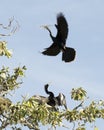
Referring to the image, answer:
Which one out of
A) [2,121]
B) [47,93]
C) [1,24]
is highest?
[1,24]

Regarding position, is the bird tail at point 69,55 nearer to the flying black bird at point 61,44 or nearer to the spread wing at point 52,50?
the flying black bird at point 61,44

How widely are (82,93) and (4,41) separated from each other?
3.02m

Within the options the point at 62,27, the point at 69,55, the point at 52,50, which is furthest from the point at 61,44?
the point at 69,55

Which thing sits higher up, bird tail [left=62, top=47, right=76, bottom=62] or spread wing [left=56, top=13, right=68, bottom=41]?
spread wing [left=56, top=13, right=68, bottom=41]

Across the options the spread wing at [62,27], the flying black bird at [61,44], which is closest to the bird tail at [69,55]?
the flying black bird at [61,44]

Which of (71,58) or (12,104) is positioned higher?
(71,58)

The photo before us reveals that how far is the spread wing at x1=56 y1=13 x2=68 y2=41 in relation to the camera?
2277 cm

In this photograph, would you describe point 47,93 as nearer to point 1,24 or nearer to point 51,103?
point 51,103

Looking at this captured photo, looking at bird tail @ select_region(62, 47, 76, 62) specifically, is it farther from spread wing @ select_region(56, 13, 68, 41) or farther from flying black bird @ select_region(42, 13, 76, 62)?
spread wing @ select_region(56, 13, 68, 41)

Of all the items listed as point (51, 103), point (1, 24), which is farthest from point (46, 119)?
point (51, 103)

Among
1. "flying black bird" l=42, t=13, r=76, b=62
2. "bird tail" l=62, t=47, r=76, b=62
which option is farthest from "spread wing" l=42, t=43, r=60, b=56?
"bird tail" l=62, t=47, r=76, b=62

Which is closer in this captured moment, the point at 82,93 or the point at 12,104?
the point at 12,104

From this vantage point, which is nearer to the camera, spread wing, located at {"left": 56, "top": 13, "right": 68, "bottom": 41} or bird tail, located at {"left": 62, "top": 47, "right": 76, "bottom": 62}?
spread wing, located at {"left": 56, "top": 13, "right": 68, "bottom": 41}

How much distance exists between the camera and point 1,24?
19.0 metres
